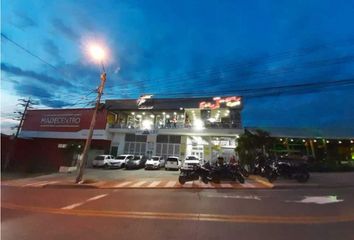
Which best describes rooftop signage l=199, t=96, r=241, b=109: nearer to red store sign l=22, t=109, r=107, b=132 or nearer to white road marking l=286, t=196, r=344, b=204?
red store sign l=22, t=109, r=107, b=132

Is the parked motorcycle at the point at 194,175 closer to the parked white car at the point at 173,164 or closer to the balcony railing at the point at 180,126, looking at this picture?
the parked white car at the point at 173,164

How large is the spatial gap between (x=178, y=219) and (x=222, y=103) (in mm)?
35500

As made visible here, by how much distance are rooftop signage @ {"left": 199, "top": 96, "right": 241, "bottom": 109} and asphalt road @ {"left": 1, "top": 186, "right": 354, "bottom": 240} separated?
30653 mm

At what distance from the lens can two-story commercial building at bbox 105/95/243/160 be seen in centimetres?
4231

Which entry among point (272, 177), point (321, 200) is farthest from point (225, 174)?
point (321, 200)

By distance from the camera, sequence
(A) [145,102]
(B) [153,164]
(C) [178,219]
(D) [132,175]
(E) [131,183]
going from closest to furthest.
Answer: (C) [178,219] < (E) [131,183] < (D) [132,175] < (B) [153,164] < (A) [145,102]

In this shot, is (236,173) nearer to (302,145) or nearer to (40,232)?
(40,232)

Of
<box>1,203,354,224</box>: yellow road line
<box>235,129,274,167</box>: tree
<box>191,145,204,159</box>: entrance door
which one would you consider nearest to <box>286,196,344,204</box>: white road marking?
<box>1,203,354,224</box>: yellow road line

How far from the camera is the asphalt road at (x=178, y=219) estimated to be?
7262 mm

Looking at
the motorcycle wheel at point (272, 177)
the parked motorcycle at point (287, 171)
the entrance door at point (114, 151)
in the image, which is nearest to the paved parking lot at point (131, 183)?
the motorcycle wheel at point (272, 177)

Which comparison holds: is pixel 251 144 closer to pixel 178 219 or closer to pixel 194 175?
pixel 194 175

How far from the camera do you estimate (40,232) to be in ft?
24.6

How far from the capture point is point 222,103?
142ft

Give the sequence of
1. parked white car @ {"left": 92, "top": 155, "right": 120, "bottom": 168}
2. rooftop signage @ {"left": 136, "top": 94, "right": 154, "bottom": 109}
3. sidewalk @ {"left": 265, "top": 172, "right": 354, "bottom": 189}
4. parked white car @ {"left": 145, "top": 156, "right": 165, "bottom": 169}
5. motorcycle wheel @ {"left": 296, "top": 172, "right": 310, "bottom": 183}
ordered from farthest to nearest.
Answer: rooftop signage @ {"left": 136, "top": 94, "right": 154, "bottom": 109}, parked white car @ {"left": 92, "top": 155, "right": 120, "bottom": 168}, parked white car @ {"left": 145, "top": 156, "right": 165, "bottom": 169}, motorcycle wheel @ {"left": 296, "top": 172, "right": 310, "bottom": 183}, sidewalk @ {"left": 265, "top": 172, "right": 354, "bottom": 189}
